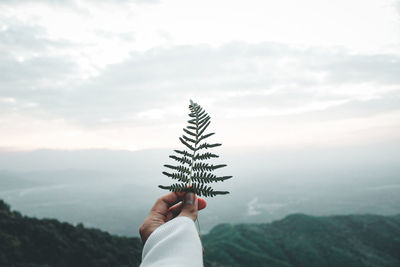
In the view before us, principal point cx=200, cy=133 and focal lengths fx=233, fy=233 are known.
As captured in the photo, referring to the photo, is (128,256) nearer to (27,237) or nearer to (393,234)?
(27,237)

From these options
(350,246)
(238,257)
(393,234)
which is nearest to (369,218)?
(393,234)

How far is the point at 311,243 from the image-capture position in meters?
97.9

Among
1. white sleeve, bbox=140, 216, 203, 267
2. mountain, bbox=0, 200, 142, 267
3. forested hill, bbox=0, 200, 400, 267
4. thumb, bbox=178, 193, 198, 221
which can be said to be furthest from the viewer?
forested hill, bbox=0, 200, 400, 267

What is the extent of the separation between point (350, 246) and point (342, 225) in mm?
17422

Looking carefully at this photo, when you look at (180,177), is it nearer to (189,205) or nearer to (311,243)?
(189,205)

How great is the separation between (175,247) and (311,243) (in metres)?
117

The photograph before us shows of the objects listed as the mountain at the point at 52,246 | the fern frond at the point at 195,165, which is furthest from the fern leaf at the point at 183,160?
the mountain at the point at 52,246

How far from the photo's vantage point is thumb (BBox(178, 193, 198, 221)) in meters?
1.85

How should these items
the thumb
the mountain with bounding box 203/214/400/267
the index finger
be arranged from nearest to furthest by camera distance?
the thumb
the index finger
the mountain with bounding box 203/214/400/267

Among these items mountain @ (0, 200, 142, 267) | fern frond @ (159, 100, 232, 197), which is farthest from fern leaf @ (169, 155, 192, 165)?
mountain @ (0, 200, 142, 267)

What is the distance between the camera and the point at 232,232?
345ft

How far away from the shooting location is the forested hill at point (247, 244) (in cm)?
2116

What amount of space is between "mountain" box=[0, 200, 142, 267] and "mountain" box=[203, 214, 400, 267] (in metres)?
53.8

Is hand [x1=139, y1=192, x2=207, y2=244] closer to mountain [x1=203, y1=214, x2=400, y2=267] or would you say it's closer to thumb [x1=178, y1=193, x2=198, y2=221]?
thumb [x1=178, y1=193, x2=198, y2=221]
